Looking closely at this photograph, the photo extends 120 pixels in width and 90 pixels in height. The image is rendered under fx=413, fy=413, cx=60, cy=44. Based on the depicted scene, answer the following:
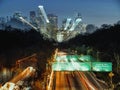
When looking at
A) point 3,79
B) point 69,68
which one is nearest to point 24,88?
point 69,68

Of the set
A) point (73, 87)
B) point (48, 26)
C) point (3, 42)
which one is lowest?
point (73, 87)

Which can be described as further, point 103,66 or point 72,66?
point 72,66

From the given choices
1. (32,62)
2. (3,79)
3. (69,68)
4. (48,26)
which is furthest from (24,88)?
(48,26)

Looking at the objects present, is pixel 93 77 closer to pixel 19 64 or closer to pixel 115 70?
pixel 115 70

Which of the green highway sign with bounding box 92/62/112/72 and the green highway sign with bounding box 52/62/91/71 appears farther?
the green highway sign with bounding box 52/62/91/71

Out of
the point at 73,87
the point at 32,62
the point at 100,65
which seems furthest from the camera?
the point at 32,62

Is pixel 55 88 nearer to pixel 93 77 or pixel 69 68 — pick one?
pixel 69 68

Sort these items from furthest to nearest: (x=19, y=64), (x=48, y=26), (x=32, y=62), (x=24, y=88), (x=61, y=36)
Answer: (x=61, y=36)
(x=48, y=26)
(x=32, y=62)
(x=19, y=64)
(x=24, y=88)

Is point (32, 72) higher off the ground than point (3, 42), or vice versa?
point (3, 42)

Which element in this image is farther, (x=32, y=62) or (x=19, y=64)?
(x=32, y=62)

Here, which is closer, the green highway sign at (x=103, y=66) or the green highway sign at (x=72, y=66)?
the green highway sign at (x=103, y=66)
